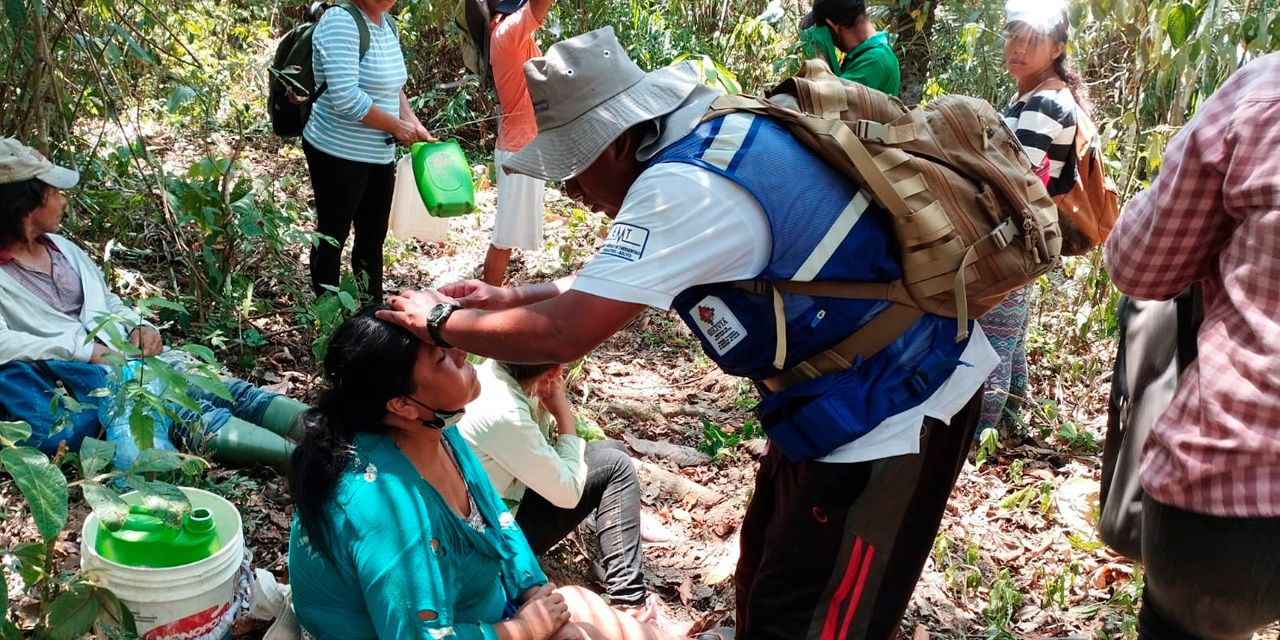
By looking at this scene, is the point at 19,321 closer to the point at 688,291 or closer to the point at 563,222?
the point at 688,291

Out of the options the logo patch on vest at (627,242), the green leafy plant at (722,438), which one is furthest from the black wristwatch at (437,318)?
the green leafy plant at (722,438)

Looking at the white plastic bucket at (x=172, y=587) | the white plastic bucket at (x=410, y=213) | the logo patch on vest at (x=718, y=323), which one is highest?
the logo patch on vest at (x=718, y=323)

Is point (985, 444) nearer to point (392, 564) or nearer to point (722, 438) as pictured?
point (722, 438)

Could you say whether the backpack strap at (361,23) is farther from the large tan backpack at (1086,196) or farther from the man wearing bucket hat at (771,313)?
the large tan backpack at (1086,196)

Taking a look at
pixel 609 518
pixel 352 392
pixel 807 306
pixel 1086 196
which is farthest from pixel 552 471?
pixel 1086 196

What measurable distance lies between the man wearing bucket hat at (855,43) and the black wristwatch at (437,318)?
10.5 ft

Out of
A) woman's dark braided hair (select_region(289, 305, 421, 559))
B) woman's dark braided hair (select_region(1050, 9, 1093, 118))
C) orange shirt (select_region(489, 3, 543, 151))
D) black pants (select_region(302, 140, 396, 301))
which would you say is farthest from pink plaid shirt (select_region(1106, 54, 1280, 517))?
orange shirt (select_region(489, 3, 543, 151))

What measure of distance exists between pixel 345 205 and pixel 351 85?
557 mm

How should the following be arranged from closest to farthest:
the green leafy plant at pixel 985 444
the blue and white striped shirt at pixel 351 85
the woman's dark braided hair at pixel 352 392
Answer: the woman's dark braided hair at pixel 352 392
the green leafy plant at pixel 985 444
the blue and white striped shirt at pixel 351 85

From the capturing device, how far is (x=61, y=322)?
359 centimetres

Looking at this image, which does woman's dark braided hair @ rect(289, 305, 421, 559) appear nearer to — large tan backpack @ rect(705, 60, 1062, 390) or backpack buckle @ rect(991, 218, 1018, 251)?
large tan backpack @ rect(705, 60, 1062, 390)

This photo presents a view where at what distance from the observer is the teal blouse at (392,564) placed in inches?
82.2

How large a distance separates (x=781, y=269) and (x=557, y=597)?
1.03m

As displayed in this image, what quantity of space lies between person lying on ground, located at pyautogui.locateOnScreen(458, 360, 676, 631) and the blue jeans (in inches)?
31.4
